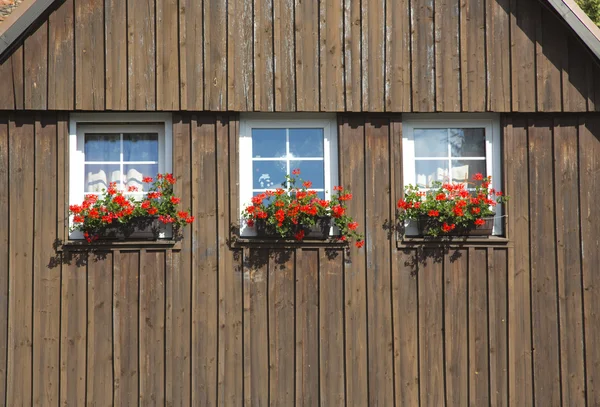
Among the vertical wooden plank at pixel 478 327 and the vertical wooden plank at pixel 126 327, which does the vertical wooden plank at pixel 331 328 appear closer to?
the vertical wooden plank at pixel 478 327

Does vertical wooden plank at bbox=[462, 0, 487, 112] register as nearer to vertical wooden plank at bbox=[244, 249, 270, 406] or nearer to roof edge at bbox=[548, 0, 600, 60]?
roof edge at bbox=[548, 0, 600, 60]

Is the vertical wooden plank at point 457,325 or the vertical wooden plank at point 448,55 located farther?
the vertical wooden plank at point 448,55

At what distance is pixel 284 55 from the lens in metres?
5.99

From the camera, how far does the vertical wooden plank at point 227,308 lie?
5.85 meters

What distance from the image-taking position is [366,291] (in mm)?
5945

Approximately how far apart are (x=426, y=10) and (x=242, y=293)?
3226 mm

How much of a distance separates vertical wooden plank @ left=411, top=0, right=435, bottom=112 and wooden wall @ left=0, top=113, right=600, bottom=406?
0.40 m

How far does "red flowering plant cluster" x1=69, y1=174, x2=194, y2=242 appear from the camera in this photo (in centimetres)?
568

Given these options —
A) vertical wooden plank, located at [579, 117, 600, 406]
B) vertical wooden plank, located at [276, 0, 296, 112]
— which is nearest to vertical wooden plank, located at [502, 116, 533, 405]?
vertical wooden plank, located at [579, 117, 600, 406]

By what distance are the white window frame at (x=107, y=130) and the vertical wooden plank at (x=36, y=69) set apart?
330mm

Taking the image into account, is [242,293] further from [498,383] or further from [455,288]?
[498,383]

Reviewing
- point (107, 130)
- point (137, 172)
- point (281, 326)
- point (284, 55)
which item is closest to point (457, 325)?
point (281, 326)

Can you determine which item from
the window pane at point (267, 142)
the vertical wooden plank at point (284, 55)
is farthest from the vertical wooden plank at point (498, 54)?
the window pane at point (267, 142)

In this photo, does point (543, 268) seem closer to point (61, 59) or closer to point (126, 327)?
point (126, 327)
